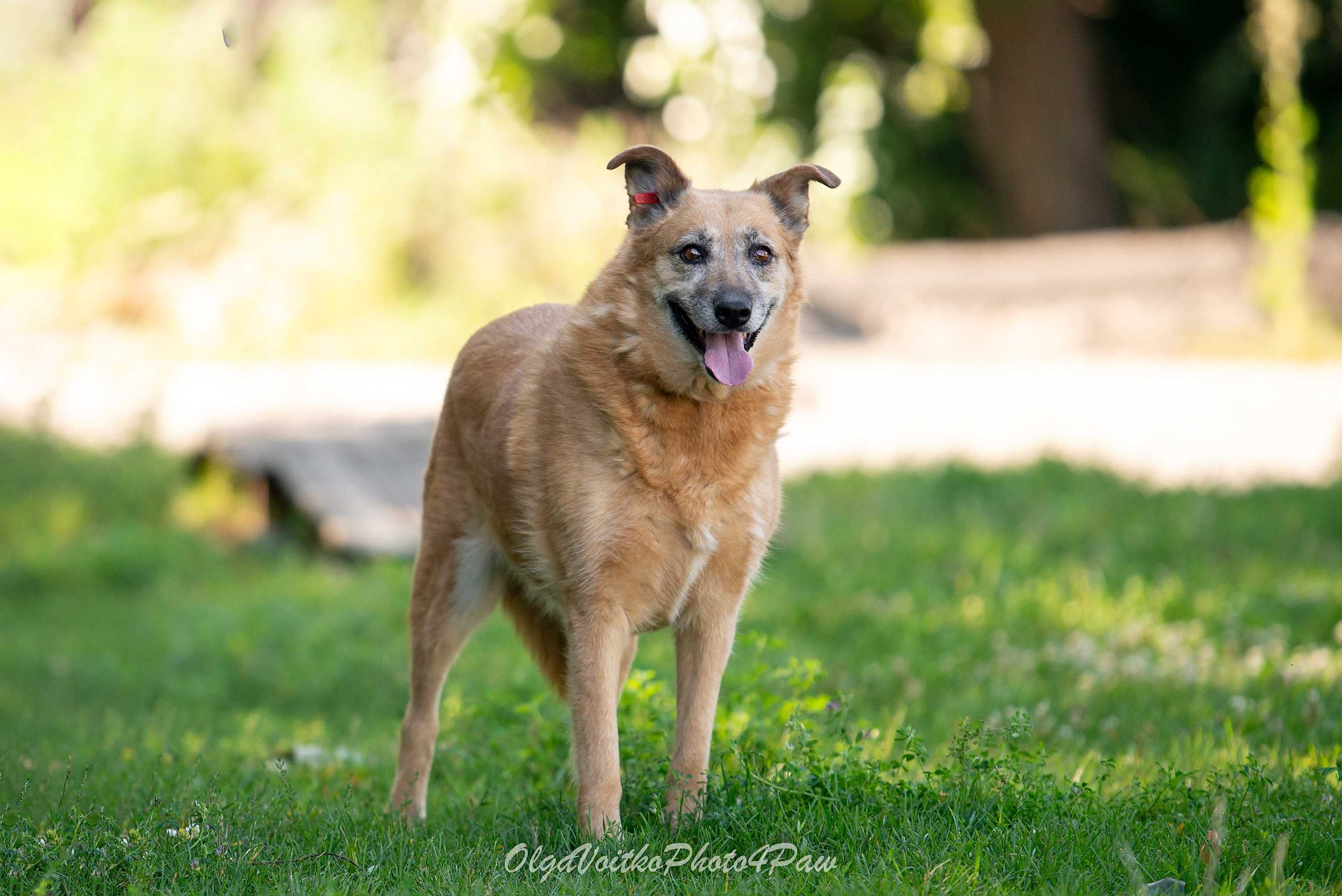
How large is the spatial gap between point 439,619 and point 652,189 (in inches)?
60.8

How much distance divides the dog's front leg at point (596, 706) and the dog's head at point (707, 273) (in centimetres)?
69

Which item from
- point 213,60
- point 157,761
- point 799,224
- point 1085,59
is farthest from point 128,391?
point 1085,59

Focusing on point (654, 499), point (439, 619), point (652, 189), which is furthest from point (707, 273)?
point (439, 619)

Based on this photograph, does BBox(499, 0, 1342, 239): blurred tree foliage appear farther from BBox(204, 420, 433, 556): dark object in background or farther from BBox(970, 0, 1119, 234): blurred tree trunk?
BBox(204, 420, 433, 556): dark object in background

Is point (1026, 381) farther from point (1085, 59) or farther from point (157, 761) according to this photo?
point (157, 761)

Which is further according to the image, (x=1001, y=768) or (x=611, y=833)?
(x=1001, y=768)

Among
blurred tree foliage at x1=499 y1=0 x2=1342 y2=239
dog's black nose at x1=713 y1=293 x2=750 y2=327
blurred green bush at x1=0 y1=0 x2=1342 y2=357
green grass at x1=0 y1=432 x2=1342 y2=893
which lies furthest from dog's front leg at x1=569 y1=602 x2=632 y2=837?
blurred tree foliage at x1=499 y1=0 x2=1342 y2=239

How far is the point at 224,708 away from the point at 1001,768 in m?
3.87

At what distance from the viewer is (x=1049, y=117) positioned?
56.4 feet

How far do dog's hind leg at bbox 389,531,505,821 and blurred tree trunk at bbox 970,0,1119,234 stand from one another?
1433 cm

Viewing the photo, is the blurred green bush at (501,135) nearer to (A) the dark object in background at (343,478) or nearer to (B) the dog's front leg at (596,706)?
(A) the dark object in background at (343,478)

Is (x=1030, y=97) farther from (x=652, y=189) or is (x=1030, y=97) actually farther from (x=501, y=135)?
(x=652, y=189)

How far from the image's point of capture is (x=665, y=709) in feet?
14.1

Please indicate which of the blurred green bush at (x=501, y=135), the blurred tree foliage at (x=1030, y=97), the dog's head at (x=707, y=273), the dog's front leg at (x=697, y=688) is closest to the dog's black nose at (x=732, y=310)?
the dog's head at (x=707, y=273)
